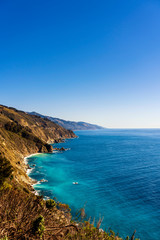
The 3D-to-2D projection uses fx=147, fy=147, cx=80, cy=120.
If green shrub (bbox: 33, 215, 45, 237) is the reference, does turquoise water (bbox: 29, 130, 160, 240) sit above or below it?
below

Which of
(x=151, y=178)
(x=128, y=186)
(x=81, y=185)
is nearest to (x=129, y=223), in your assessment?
(x=128, y=186)

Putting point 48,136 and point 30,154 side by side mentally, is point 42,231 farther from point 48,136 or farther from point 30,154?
point 48,136

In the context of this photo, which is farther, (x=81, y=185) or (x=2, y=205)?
(x=81, y=185)

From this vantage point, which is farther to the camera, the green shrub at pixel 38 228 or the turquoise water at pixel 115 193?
the turquoise water at pixel 115 193

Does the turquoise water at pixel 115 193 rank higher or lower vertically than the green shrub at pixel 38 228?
lower

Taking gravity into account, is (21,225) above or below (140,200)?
above

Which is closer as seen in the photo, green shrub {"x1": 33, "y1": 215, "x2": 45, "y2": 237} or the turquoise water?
green shrub {"x1": 33, "y1": 215, "x2": 45, "y2": 237}

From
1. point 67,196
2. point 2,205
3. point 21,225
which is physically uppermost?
point 2,205

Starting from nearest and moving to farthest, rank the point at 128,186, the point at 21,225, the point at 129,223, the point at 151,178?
the point at 21,225, the point at 129,223, the point at 128,186, the point at 151,178

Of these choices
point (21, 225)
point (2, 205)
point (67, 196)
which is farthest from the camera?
point (67, 196)

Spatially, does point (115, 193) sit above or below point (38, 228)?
below

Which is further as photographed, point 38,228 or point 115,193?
point 115,193
